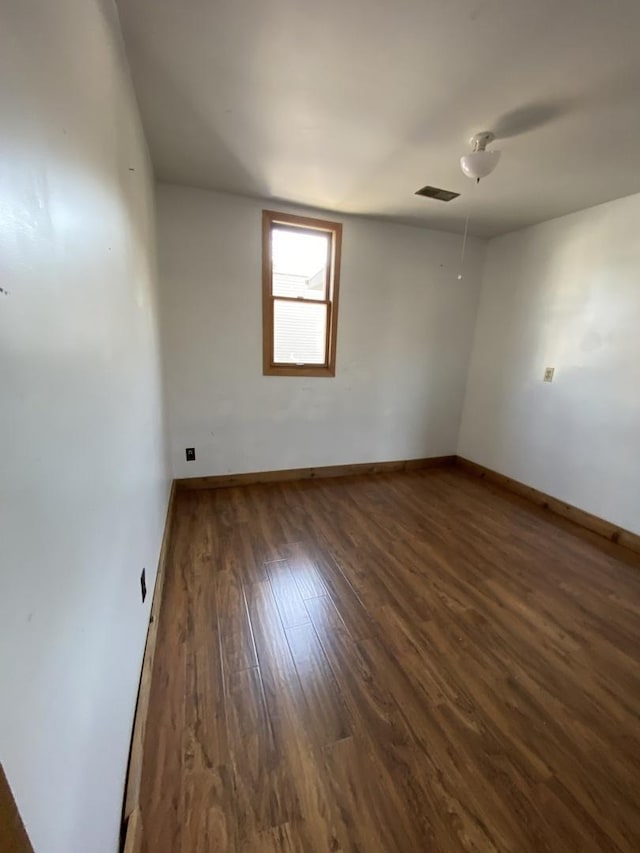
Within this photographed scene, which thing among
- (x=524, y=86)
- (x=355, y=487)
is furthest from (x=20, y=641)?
(x=355, y=487)

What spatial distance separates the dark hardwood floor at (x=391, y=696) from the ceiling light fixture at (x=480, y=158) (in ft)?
7.33

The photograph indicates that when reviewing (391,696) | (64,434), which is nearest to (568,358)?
(391,696)

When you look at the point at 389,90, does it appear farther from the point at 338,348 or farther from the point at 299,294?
the point at 338,348

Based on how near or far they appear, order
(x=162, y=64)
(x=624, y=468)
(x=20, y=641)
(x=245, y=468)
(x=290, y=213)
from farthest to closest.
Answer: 1. (x=245, y=468)
2. (x=290, y=213)
3. (x=624, y=468)
4. (x=162, y=64)
5. (x=20, y=641)

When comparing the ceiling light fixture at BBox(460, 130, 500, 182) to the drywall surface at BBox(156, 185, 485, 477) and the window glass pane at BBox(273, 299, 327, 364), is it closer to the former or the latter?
the drywall surface at BBox(156, 185, 485, 477)

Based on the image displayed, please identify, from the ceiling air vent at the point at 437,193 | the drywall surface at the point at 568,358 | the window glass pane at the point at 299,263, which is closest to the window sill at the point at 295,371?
the window glass pane at the point at 299,263

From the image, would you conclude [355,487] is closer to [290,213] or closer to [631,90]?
[290,213]

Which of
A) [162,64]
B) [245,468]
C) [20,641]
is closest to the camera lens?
[20,641]

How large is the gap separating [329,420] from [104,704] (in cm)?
268

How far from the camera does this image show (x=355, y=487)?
3.23 metres

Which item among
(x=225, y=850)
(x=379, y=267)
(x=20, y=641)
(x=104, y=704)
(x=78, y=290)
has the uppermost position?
(x=379, y=267)

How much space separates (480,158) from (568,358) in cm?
184

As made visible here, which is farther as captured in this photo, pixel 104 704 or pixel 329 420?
pixel 329 420

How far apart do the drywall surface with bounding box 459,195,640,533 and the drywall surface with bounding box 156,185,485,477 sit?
0.40m
